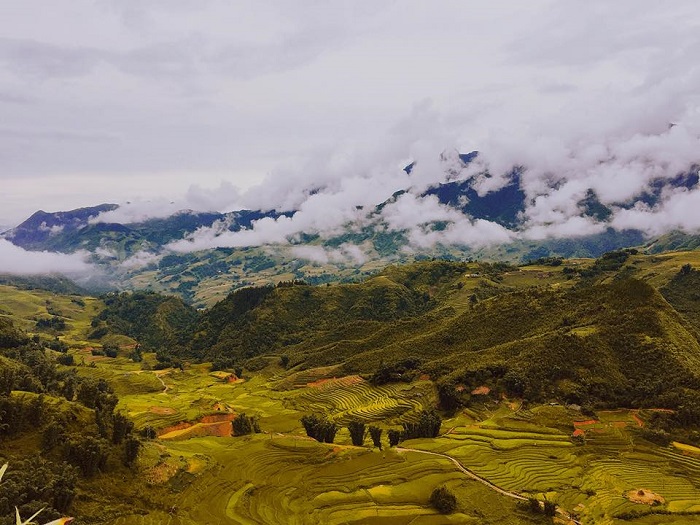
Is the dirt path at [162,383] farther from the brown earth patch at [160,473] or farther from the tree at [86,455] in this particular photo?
the tree at [86,455]

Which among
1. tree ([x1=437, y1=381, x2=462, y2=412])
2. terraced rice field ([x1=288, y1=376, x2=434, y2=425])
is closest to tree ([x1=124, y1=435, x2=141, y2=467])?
terraced rice field ([x1=288, y1=376, x2=434, y2=425])

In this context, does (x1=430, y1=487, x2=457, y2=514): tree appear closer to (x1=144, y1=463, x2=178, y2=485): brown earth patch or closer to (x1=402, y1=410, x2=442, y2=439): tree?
(x1=402, y1=410, x2=442, y2=439): tree

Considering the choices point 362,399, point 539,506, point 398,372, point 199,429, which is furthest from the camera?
point 398,372

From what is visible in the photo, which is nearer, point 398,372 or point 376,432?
point 376,432

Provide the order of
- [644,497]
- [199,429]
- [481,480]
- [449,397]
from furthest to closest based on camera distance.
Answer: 1. [449,397]
2. [199,429]
3. [481,480]
4. [644,497]

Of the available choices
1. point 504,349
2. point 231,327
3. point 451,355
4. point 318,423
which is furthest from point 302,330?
point 318,423

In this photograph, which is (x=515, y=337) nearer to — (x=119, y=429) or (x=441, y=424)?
(x=441, y=424)

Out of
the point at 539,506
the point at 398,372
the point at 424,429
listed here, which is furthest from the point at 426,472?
the point at 398,372
